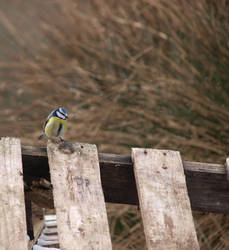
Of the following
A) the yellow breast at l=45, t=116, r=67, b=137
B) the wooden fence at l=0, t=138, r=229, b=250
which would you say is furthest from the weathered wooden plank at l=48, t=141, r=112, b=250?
the yellow breast at l=45, t=116, r=67, b=137

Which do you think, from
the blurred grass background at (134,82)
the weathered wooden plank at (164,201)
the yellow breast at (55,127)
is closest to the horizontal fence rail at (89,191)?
the weathered wooden plank at (164,201)

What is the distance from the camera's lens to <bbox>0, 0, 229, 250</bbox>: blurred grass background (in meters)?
2.09

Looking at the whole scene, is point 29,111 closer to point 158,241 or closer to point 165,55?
point 165,55

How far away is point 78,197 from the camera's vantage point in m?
0.85

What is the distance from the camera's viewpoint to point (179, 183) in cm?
90

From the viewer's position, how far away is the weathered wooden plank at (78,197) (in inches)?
31.0

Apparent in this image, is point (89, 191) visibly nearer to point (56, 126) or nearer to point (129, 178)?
point (129, 178)

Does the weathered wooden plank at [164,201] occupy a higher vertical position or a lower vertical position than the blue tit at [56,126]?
lower

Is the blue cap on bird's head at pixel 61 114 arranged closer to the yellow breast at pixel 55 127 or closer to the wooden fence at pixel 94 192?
the yellow breast at pixel 55 127

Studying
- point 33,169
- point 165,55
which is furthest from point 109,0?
point 33,169

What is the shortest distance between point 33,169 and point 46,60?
1.60 m

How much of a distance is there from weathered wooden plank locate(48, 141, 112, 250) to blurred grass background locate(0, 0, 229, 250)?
106cm

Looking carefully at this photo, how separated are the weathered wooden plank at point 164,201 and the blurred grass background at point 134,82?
3.27 ft

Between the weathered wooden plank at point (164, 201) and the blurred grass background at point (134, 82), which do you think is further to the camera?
the blurred grass background at point (134, 82)
